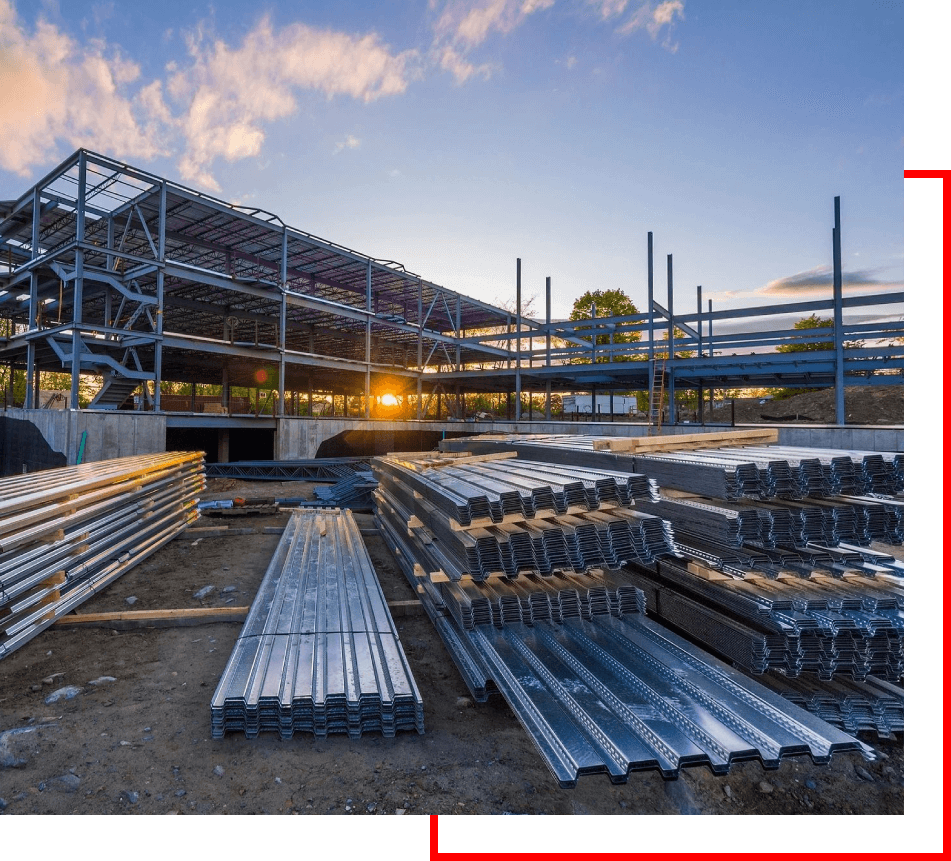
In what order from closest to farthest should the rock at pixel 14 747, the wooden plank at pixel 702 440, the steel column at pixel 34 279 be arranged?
1. the rock at pixel 14 747
2. the wooden plank at pixel 702 440
3. the steel column at pixel 34 279

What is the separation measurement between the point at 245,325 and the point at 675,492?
3070cm

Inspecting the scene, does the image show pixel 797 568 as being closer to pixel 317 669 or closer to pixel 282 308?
pixel 317 669

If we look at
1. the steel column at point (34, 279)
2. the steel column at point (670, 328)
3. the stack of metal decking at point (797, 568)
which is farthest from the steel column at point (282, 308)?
the stack of metal decking at point (797, 568)

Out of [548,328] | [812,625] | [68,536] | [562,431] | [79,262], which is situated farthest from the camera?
[548,328]

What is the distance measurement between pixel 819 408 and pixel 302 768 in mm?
50976

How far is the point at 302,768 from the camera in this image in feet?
9.66

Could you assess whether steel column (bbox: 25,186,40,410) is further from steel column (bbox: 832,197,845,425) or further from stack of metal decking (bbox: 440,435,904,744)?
steel column (bbox: 832,197,845,425)

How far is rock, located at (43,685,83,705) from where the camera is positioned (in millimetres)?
3631

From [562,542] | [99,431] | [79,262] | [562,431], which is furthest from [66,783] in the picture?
[562,431]

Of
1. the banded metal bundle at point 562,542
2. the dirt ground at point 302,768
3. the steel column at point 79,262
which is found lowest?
the dirt ground at point 302,768

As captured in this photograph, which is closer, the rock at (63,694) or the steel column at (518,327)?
the rock at (63,694)

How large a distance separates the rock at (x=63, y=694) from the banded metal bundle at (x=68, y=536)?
98 cm

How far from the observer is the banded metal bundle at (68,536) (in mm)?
4449

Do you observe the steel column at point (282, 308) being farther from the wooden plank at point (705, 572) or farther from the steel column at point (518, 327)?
the wooden plank at point (705, 572)
